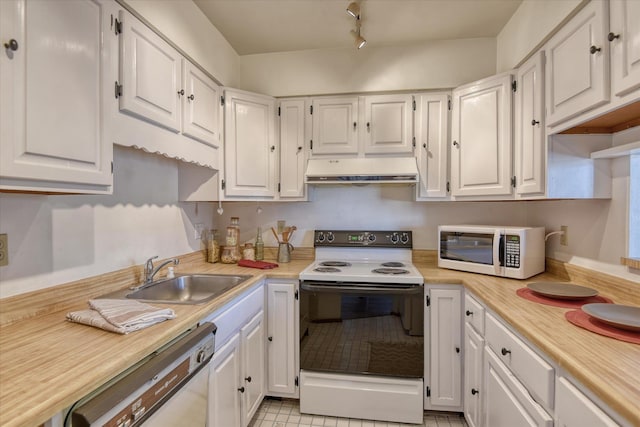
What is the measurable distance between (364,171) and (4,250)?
184cm

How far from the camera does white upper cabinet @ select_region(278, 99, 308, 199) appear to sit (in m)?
2.34

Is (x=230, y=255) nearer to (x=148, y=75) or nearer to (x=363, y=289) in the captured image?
(x=363, y=289)

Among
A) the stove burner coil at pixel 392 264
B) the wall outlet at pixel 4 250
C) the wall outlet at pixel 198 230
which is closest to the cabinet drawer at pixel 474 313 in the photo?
the stove burner coil at pixel 392 264

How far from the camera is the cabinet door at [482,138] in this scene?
1.91m

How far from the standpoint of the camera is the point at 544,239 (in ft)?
6.32

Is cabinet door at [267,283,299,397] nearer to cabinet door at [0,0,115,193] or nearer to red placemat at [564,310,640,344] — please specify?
cabinet door at [0,0,115,193]

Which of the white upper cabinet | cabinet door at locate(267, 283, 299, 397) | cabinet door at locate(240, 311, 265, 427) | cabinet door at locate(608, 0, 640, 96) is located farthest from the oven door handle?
cabinet door at locate(608, 0, 640, 96)

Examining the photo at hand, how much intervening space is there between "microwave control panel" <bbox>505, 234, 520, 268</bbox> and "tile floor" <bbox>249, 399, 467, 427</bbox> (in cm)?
103

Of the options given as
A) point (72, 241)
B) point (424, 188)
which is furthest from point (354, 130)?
point (72, 241)

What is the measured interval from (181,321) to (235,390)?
695 millimetres

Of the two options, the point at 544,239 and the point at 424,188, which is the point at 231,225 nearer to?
the point at 424,188

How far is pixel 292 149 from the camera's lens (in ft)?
7.70

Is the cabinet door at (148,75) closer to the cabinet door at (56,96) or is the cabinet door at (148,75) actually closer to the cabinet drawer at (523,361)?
the cabinet door at (56,96)

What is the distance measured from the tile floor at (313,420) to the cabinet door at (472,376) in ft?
0.48
